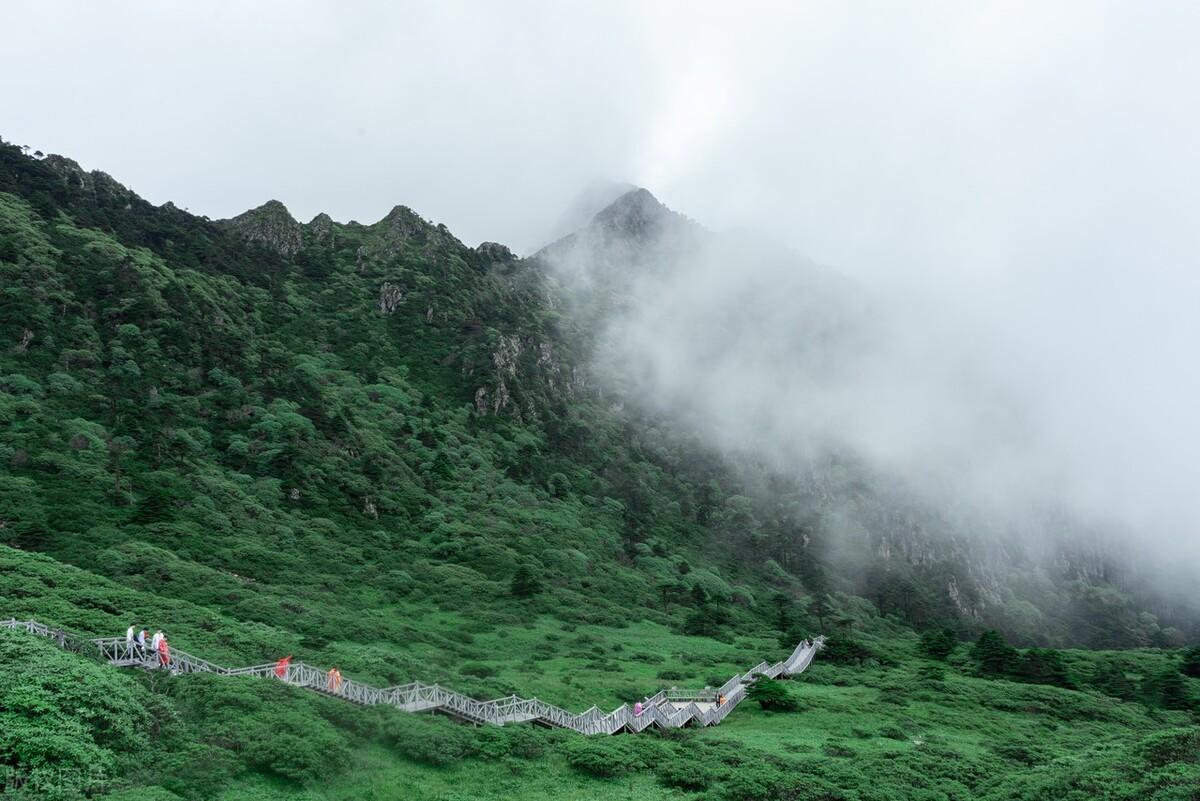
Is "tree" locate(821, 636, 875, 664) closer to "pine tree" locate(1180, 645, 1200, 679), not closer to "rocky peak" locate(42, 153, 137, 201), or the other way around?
"pine tree" locate(1180, 645, 1200, 679)

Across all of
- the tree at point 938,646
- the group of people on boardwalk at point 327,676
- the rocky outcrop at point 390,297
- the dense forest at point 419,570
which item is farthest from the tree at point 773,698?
the rocky outcrop at point 390,297

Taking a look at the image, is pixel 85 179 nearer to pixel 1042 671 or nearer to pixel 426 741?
pixel 426 741

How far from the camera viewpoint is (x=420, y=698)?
1163 inches

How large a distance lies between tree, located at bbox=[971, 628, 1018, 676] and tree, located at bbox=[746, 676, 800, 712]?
104 feet

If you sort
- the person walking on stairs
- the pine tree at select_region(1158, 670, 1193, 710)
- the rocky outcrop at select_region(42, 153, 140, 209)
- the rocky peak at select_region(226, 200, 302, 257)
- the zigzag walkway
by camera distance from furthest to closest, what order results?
the rocky peak at select_region(226, 200, 302, 257)
the rocky outcrop at select_region(42, 153, 140, 209)
the pine tree at select_region(1158, 670, 1193, 710)
the person walking on stairs
the zigzag walkway

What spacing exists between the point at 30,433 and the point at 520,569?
150ft

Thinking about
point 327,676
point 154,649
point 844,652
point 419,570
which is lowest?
point 327,676

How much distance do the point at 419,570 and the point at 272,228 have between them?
11548 cm

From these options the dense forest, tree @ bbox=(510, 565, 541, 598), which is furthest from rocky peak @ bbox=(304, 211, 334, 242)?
tree @ bbox=(510, 565, 541, 598)

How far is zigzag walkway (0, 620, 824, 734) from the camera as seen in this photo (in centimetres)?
2575

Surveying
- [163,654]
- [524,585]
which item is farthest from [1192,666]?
[163,654]

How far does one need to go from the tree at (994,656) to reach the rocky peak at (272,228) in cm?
14712

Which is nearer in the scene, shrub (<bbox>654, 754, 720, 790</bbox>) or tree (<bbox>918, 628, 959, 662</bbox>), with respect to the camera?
shrub (<bbox>654, 754, 720, 790</bbox>)

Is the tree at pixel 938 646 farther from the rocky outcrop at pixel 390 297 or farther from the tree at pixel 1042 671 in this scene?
the rocky outcrop at pixel 390 297
